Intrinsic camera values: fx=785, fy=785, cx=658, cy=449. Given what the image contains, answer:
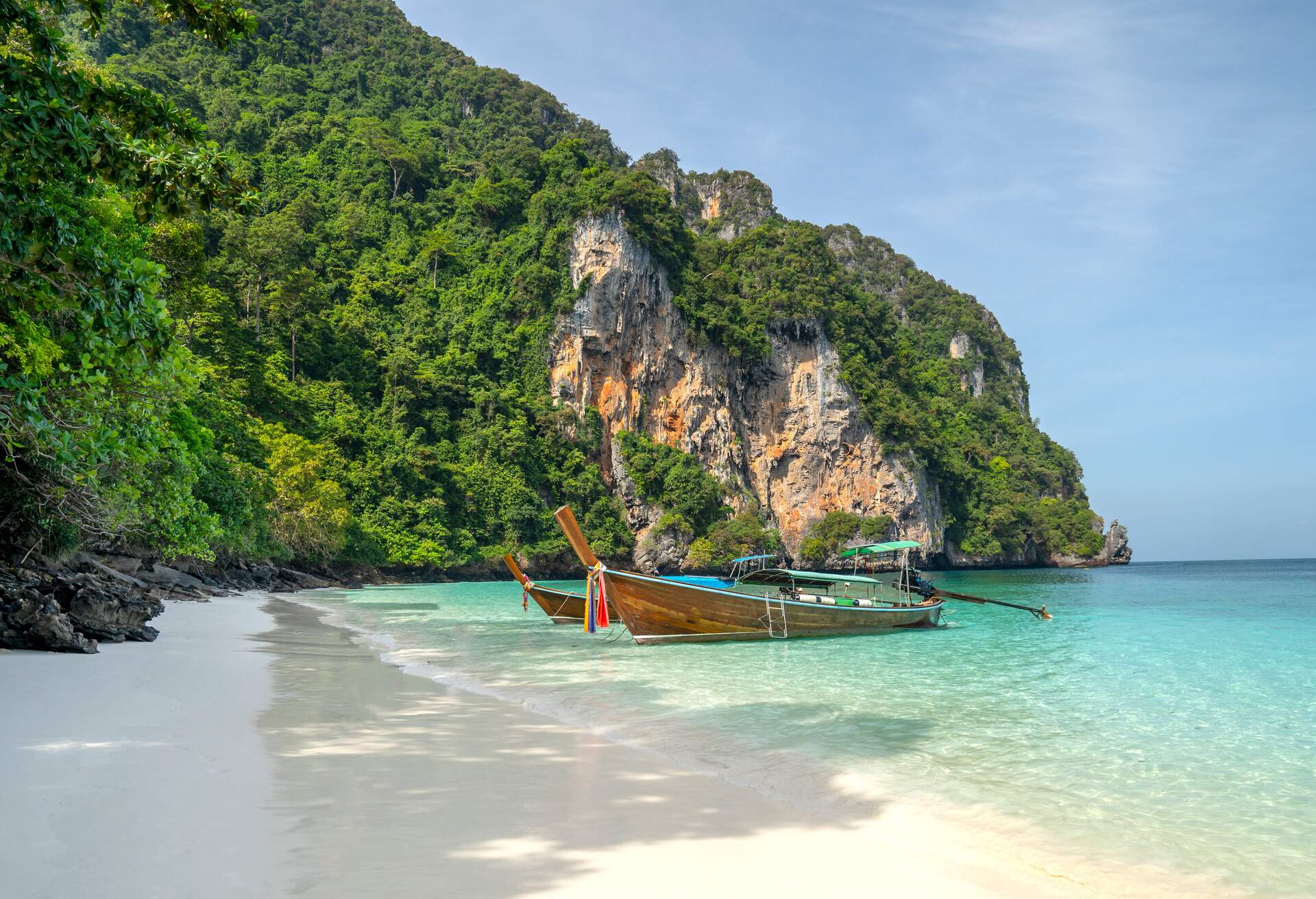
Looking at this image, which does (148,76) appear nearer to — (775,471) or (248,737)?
(775,471)

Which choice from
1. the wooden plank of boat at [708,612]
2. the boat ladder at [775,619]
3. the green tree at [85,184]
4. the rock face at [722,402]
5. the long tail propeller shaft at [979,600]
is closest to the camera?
the green tree at [85,184]

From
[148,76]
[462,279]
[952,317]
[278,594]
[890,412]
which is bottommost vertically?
[278,594]

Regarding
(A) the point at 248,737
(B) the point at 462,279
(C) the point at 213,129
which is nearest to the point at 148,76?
(C) the point at 213,129

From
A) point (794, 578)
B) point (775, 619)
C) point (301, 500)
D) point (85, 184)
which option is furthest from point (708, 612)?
point (301, 500)

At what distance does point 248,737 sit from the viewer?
595 centimetres

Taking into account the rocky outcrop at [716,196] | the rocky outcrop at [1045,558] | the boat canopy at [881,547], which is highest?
the rocky outcrop at [716,196]

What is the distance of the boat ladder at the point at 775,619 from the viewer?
1705 cm

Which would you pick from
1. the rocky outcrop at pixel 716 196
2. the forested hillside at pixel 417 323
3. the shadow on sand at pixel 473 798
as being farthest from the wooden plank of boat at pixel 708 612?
the rocky outcrop at pixel 716 196

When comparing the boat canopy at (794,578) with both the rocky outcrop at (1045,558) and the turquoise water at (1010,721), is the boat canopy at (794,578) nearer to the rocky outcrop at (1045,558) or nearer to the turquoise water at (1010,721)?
Result: the turquoise water at (1010,721)

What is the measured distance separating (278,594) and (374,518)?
1672 cm

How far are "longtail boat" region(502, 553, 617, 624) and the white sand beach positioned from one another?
12.9 metres

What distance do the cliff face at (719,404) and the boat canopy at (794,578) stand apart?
3936 cm

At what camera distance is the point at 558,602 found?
20.8 meters

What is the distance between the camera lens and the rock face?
61.5 metres
